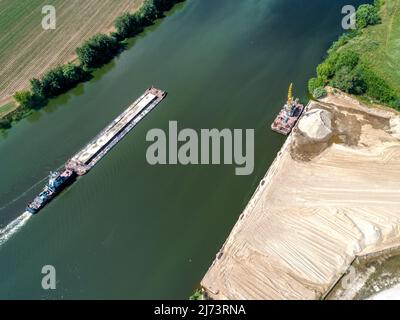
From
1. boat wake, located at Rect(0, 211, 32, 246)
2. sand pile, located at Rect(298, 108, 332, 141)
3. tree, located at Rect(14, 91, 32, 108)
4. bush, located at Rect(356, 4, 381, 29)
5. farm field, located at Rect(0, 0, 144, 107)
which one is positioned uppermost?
farm field, located at Rect(0, 0, 144, 107)

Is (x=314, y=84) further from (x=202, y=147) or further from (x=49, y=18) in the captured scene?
(x=49, y=18)

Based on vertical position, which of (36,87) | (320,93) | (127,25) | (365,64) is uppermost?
(36,87)

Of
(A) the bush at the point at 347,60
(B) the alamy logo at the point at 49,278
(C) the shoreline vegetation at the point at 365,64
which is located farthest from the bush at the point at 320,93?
(B) the alamy logo at the point at 49,278

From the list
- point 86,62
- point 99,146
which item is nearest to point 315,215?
point 99,146

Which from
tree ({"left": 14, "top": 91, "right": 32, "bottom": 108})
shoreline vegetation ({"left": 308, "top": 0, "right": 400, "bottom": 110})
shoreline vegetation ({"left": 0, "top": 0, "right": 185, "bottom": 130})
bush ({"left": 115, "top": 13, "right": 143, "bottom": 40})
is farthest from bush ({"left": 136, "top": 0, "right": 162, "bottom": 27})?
shoreline vegetation ({"left": 308, "top": 0, "right": 400, "bottom": 110})

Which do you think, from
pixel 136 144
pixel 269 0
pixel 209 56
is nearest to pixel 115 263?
pixel 136 144

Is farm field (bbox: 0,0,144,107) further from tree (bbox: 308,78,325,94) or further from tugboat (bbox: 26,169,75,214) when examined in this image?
tree (bbox: 308,78,325,94)
